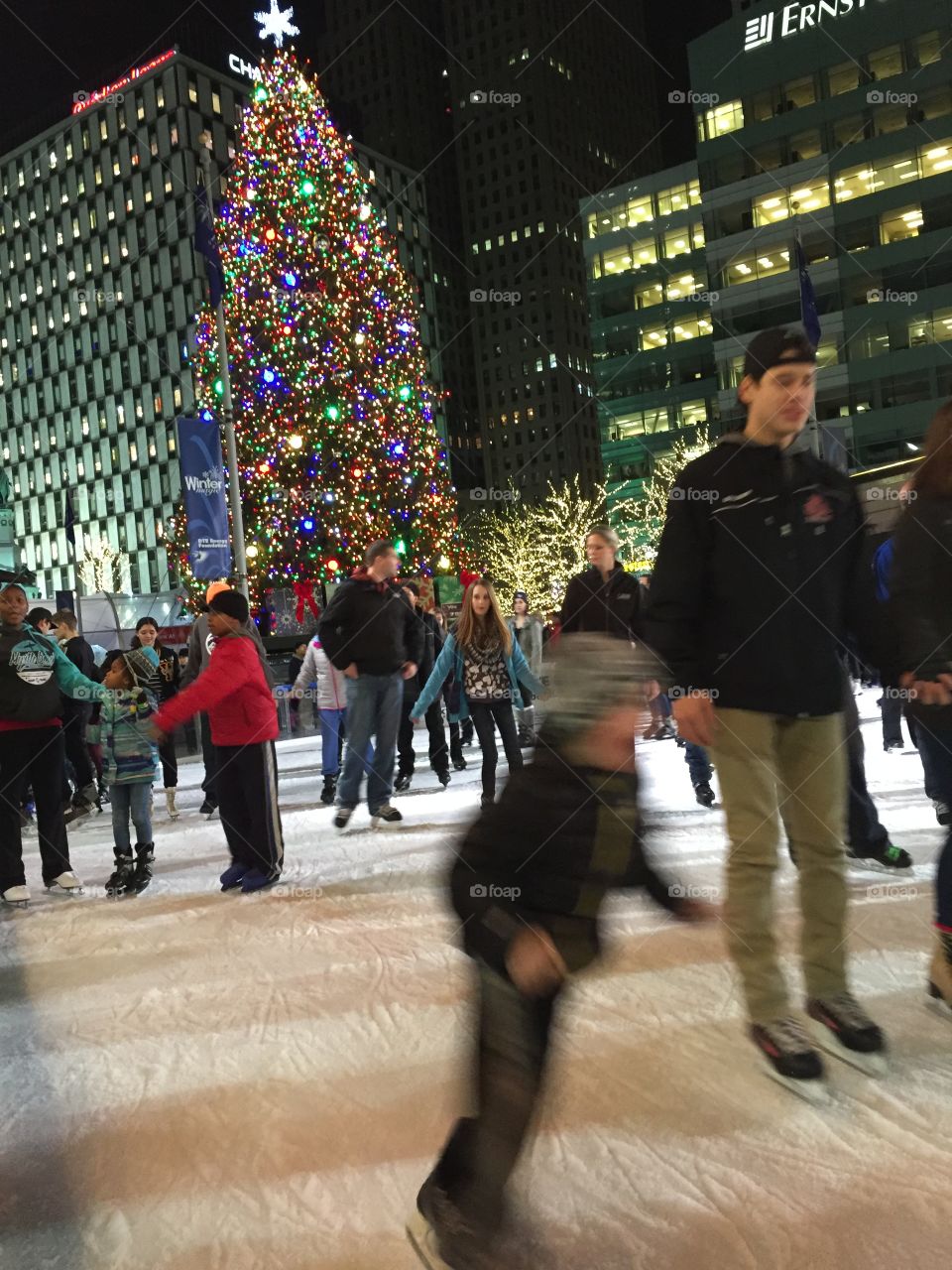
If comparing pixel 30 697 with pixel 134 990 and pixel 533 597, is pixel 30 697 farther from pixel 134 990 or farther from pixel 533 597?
pixel 533 597

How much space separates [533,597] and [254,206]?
3000 centimetres

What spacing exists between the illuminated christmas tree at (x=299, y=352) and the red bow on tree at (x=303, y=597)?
16 centimetres

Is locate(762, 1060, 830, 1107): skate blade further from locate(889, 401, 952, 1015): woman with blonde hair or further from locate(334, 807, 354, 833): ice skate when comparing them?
locate(334, 807, 354, 833): ice skate

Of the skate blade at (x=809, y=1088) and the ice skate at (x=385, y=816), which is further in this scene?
the ice skate at (x=385, y=816)

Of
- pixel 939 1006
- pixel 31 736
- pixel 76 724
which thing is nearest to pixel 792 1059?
pixel 939 1006

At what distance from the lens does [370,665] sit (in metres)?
6.84

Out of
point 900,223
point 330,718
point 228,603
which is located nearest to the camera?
point 228,603

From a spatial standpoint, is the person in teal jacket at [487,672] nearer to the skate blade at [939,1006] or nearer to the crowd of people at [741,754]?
the crowd of people at [741,754]

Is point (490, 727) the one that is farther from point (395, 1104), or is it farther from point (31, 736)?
point (395, 1104)

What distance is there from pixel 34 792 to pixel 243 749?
139 cm

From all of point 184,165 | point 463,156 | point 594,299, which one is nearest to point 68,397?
point 184,165

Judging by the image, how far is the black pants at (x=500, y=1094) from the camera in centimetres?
183

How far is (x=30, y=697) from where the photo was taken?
5.63 m

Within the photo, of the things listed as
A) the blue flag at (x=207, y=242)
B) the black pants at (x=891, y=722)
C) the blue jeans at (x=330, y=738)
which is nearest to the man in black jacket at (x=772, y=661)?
the black pants at (x=891, y=722)
